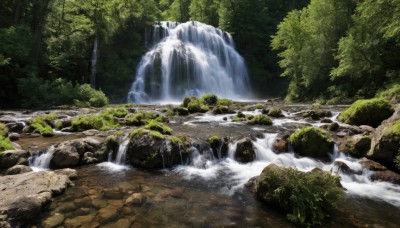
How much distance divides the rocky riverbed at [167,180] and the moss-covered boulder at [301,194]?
257mm

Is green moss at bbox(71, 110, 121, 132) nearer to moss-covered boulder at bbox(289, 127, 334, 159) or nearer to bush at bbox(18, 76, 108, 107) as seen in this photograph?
moss-covered boulder at bbox(289, 127, 334, 159)

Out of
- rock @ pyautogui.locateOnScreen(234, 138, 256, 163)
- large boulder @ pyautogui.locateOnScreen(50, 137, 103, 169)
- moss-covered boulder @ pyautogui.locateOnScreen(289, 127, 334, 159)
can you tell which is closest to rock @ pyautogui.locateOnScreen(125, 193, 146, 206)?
large boulder @ pyautogui.locateOnScreen(50, 137, 103, 169)

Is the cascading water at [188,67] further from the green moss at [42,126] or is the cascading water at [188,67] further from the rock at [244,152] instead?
the rock at [244,152]

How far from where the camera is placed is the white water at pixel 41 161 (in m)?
9.30

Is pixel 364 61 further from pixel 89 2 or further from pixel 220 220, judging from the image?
pixel 89 2

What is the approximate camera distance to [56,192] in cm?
684

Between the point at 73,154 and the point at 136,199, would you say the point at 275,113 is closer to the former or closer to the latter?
the point at 73,154

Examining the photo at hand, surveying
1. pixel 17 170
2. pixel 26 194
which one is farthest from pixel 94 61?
pixel 26 194

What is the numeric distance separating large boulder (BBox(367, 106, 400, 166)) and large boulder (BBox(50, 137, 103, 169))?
948 centimetres

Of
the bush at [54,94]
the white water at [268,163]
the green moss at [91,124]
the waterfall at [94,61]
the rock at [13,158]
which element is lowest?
the white water at [268,163]

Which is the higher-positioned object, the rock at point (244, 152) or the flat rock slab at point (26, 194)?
the rock at point (244, 152)

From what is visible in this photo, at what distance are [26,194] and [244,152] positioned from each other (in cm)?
675

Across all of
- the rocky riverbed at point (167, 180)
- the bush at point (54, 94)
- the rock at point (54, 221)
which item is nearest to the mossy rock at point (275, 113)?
the rocky riverbed at point (167, 180)

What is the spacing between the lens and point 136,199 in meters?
6.89
